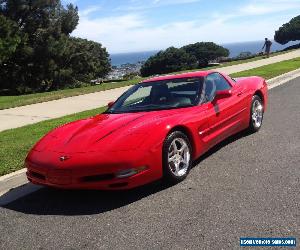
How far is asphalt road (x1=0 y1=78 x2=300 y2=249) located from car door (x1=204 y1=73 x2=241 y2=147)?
386 mm

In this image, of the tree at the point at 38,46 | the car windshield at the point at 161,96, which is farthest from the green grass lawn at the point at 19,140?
the tree at the point at 38,46

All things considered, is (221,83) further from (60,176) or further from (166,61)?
(166,61)

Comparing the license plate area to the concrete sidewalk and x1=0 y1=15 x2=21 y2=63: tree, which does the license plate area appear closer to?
the concrete sidewalk

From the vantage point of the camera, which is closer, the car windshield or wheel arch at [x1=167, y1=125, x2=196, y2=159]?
wheel arch at [x1=167, y1=125, x2=196, y2=159]

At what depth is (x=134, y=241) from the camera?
12.9 ft

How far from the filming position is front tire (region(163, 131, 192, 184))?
5145mm

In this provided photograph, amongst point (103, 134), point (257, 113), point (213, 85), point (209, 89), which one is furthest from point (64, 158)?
point (257, 113)

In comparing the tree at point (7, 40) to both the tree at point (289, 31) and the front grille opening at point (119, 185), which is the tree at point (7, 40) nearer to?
the front grille opening at point (119, 185)

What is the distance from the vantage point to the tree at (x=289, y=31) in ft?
225

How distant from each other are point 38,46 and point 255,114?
28312 mm

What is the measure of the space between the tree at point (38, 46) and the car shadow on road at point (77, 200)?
28135 millimetres

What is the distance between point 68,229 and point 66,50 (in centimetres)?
3240

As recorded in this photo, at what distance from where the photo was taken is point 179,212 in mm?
4457

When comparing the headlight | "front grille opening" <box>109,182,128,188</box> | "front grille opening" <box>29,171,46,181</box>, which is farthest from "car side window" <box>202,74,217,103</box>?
"front grille opening" <box>29,171,46,181</box>
